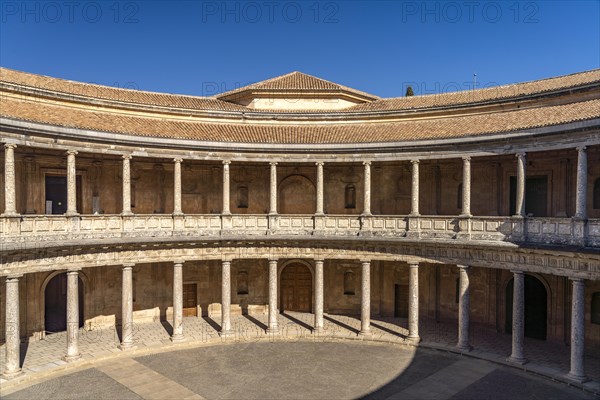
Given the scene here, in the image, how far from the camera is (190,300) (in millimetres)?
30000

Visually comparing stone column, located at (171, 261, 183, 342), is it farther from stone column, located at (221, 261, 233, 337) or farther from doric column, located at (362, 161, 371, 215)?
doric column, located at (362, 161, 371, 215)

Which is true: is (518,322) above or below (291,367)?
above

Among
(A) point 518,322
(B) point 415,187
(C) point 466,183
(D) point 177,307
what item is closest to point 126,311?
(D) point 177,307

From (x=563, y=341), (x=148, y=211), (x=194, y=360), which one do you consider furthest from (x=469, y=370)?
(x=148, y=211)

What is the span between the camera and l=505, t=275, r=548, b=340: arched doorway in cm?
2503

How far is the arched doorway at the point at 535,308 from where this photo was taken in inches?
985

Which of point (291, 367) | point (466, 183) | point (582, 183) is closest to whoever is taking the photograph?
point (582, 183)

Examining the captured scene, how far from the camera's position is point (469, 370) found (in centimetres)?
2134

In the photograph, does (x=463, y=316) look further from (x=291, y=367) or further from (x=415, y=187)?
(x=291, y=367)

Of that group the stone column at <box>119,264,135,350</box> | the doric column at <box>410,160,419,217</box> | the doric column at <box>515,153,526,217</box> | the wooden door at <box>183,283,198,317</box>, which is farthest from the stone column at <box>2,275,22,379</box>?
the doric column at <box>515,153,526,217</box>

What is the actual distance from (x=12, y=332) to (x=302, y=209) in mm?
17344

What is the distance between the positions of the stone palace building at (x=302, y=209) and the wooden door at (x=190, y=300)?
10cm

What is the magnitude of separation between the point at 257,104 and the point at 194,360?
19290 millimetres

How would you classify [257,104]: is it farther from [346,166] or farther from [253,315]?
[253,315]
